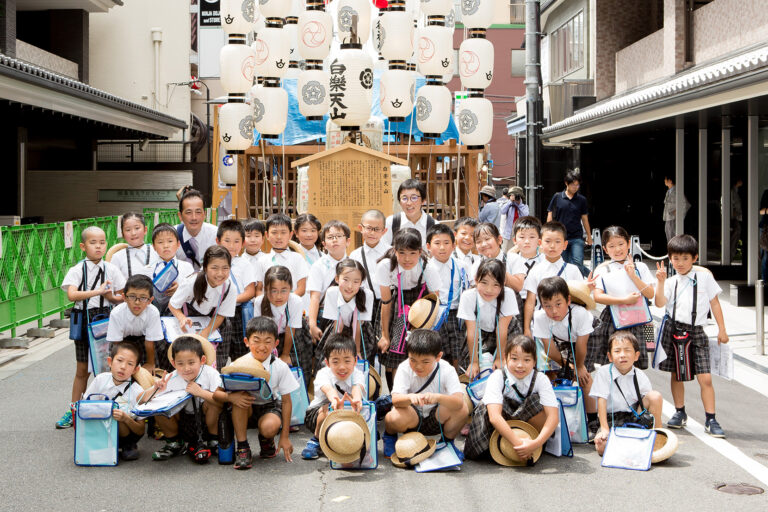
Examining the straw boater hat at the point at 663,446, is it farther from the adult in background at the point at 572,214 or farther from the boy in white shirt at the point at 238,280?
the adult in background at the point at 572,214

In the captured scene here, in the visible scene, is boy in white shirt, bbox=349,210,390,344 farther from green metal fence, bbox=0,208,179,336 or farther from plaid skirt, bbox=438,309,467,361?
green metal fence, bbox=0,208,179,336

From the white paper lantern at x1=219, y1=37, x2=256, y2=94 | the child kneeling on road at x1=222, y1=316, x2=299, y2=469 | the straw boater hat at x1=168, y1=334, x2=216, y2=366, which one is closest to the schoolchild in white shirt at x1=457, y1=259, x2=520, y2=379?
the child kneeling on road at x1=222, y1=316, x2=299, y2=469

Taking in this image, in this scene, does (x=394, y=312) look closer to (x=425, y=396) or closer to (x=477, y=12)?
(x=425, y=396)

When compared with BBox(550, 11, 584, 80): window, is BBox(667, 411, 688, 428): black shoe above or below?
below

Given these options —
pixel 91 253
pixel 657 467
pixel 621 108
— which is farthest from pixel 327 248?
pixel 621 108

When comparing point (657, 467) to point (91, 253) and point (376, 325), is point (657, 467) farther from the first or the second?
point (91, 253)

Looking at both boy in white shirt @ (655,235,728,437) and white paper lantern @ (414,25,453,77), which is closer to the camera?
boy in white shirt @ (655,235,728,437)

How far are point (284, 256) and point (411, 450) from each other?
2546 mm

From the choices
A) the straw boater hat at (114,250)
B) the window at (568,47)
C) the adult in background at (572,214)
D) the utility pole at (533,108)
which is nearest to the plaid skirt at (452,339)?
the straw boater hat at (114,250)

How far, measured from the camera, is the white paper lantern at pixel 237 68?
13.8 m

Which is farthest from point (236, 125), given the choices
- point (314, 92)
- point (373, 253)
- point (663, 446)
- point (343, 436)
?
point (663, 446)

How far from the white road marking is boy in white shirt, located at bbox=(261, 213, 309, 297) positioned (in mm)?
3551

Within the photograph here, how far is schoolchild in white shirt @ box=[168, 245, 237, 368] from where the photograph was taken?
695 centimetres

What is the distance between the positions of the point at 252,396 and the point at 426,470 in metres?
1.35
